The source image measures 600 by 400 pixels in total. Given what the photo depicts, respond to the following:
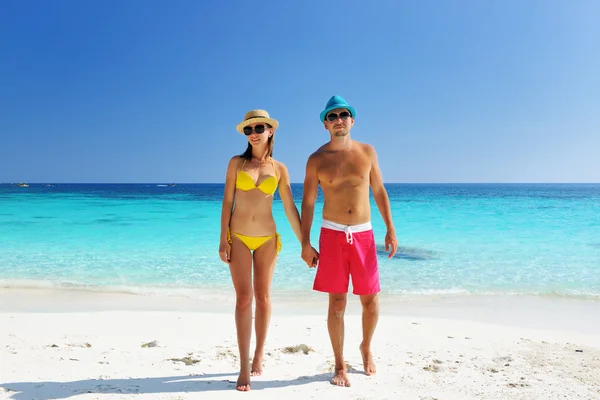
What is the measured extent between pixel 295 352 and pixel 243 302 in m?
1.08

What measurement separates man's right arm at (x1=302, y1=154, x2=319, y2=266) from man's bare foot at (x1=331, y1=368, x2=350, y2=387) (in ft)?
2.68

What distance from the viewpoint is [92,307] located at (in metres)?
5.89

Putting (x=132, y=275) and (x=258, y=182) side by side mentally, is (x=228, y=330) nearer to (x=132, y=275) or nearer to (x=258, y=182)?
(x=258, y=182)

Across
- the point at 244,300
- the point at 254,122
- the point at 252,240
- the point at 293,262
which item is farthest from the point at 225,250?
the point at 293,262

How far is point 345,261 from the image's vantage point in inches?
131

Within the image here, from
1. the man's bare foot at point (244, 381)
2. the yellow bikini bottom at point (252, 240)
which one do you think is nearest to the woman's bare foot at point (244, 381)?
the man's bare foot at point (244, 381)

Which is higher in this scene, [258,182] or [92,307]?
[258,182]

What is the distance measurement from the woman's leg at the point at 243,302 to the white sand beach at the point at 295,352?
0.52 ft

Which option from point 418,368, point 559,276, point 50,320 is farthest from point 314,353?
point 559,276

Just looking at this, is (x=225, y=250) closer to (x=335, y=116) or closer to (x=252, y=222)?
(x=252, y=222)

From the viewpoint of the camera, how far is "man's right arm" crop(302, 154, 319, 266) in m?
3.38

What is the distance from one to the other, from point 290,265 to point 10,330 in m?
5.50

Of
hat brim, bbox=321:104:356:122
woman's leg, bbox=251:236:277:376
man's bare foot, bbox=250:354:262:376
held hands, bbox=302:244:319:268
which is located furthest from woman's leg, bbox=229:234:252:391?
hat brim, bbox=321:104:356:122

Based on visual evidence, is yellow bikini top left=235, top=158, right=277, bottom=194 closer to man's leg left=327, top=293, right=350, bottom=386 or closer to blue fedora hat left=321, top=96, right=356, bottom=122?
blue fedora hat left=321, top=96, right=356, bottom=122
